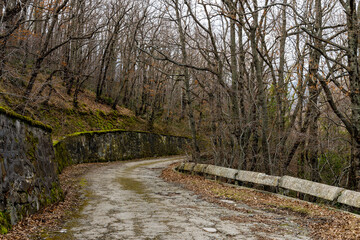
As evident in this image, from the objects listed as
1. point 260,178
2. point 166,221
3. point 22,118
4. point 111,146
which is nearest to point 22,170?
point 22,118

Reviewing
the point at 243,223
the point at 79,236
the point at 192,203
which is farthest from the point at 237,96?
the point at 79,236

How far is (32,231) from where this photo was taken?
5.27 metres

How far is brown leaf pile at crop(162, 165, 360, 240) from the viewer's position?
5.80 meters

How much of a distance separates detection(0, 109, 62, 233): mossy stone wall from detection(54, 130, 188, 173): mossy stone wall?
6.79m

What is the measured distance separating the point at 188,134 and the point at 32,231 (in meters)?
35.9

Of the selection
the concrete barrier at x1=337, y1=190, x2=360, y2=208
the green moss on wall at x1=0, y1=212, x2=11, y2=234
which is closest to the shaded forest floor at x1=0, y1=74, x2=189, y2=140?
the green moss on wall at x1=0, y1=212, x2=11, y2=234

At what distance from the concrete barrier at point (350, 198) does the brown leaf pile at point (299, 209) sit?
10.0 inches

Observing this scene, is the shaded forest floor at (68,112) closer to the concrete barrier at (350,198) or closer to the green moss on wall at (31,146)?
the green moss on wall at (31,146)

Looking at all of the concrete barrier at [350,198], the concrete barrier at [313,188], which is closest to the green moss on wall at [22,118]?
the concrete barrier at [313,188]

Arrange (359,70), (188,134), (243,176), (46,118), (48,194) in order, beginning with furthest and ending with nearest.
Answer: (188,134) < (46,118) < (243,176) < (359,70) < (48,194)

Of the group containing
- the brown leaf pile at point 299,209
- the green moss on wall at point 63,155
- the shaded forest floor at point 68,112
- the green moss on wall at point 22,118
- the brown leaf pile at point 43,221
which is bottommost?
the brown leaf pile at point 299,209

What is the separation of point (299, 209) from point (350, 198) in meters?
1.14

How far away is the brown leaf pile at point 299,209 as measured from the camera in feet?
19.0

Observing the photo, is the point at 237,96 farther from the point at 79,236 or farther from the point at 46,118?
the point at 46,118
